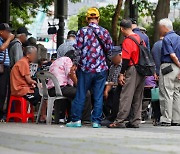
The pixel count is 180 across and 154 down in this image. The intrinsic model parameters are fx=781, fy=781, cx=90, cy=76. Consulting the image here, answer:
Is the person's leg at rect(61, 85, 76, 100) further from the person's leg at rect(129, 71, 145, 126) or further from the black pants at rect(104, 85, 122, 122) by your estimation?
the person's leg at rect(129, 71, 145, 126)

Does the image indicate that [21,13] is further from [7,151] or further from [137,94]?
[7,151]

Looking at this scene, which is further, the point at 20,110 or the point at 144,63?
the point at 20,110

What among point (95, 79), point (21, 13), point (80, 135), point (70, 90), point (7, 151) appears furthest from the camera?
point (21, 13)

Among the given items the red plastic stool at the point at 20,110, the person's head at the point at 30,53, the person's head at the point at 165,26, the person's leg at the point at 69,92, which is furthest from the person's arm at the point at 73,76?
the person's head at the point at 165,26

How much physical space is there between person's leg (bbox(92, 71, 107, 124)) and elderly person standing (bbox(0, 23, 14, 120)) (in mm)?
2357

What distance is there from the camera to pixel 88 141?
1000cm

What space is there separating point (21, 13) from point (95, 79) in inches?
1419

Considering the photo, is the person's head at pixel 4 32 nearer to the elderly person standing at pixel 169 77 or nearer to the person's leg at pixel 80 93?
the person's leg at pixel 80 93

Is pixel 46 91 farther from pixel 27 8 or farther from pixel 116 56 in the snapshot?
pixel 27 8

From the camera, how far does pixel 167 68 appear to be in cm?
1426

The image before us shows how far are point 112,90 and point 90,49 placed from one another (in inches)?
77.9

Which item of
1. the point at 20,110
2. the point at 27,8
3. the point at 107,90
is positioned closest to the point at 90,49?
the point at 107,90

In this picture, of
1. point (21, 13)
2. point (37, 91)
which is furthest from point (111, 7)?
point (37, 91)

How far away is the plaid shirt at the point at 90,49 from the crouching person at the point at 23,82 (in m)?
2.08
